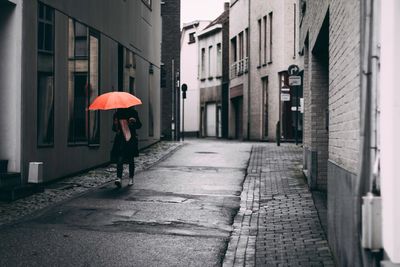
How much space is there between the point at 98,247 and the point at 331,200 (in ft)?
8.61

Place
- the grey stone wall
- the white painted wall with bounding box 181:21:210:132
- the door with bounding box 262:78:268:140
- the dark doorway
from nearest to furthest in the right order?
the grey stone wall → the door with bounding box 262:78:268:140 → the dark doorway → the white painted wall with bounding box 181:21:210:132

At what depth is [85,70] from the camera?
641 inches

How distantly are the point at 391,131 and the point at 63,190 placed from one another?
9687 mm

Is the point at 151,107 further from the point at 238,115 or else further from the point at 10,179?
the point at 238,115

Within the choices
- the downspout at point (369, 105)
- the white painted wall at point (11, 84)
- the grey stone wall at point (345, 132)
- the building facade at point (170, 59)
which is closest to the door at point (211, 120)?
the building facade at point (170, 59)

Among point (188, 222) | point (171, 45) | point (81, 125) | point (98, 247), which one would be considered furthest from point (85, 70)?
point (171, 45)

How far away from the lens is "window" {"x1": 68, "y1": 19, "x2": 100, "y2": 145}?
1524cm

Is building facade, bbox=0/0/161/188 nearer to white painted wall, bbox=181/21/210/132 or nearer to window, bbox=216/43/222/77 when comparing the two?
window, bbox=216/43/222/77

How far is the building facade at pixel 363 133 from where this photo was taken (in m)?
3.87

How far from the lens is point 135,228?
909 centimetres

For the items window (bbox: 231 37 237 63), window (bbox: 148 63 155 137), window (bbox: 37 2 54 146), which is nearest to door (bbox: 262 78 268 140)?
window (bbox: 231 37 237 63)

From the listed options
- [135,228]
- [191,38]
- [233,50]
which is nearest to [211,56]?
[233,50]

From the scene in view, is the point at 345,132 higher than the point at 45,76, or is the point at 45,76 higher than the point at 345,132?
the point at 45,76

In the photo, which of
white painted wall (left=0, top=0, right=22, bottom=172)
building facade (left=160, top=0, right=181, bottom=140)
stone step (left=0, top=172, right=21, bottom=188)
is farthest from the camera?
building facade (left=160, top=0, right=181, bottom=140)
